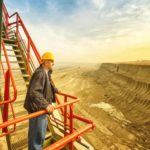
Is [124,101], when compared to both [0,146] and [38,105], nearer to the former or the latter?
[0,146]

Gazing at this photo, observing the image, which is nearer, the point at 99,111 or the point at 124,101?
the point at 99,111

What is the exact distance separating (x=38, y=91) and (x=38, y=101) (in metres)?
0.16

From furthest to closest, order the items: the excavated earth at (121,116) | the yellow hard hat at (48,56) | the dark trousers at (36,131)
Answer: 1. the excavated earth at (121,116)
2. the yellow hard hat at (48,56)
3. the dark trousers at (36,131)

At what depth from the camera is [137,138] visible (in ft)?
21.0

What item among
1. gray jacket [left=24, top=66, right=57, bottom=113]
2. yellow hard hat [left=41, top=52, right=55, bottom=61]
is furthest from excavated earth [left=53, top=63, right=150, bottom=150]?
yellow hard hat [left=41, top=52, right=55, bottom=61]

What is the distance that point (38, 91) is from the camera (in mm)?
2855

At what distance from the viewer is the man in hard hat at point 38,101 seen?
2.80 meters

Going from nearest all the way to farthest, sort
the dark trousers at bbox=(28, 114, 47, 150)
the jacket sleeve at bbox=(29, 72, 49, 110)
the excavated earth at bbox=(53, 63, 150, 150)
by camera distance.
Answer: the jacket sleeve at bbox=(29, 72, 49, 110) → the dark trousers at bbox=(28, 114, 47, 150) → the excavated earth at bbox=(53, 63, 150, 150)

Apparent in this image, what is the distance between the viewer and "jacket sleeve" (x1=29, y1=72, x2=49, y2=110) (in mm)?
2783

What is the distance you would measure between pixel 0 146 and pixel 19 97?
195 cm

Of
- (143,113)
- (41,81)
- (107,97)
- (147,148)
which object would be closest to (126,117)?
(143,113)

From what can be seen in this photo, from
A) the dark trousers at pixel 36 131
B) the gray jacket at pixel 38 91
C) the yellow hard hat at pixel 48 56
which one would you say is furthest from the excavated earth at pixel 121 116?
the yellow hard hat at pixel 48 56

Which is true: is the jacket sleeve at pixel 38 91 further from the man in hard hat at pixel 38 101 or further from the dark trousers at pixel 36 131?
the dark trousers at pixel 36 131

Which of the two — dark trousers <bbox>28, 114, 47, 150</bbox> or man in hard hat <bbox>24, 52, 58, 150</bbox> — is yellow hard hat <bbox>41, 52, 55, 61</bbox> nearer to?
man in hard hat <bbox>24, 52, 58, 150</bbox>
